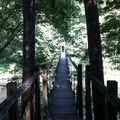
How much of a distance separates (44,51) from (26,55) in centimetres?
402

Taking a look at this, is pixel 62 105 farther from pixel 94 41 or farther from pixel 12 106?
pixel 12 106

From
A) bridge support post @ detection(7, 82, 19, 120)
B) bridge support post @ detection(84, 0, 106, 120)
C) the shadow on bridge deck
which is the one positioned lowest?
the shadow on bridge deck

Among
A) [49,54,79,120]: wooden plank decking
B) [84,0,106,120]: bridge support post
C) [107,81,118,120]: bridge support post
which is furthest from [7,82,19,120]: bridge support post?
[49,54,79,120]: wooden plank decking

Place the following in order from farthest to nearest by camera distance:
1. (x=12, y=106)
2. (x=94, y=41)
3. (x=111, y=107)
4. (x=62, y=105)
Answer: (x=62, y=105) < (x=94, y=41) < (x=12, y=106) < (x=111, y=107)

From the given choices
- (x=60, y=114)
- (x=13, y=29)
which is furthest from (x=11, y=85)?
(x=13, y=29)

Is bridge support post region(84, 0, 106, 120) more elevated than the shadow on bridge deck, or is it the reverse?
bridge support post region(84, 0, 106, 120)

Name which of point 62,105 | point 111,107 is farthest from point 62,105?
point 111,107

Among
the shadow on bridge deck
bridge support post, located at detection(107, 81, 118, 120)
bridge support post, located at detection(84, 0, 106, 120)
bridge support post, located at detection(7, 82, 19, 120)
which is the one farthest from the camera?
Result: the shadow on bridge deck

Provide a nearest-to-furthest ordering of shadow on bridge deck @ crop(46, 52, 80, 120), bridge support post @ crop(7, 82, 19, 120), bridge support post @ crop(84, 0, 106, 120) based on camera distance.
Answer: bridge support post @ crop(7, 82, 19, 120) < bridge support post @ crop(84, 0, 106, 120) < shadow on bridge deck @ crop(46, 52, 80, 120)

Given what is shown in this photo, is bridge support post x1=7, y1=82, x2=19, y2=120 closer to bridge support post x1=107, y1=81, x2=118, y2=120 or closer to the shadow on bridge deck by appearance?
bridge support post x1=107, y1=81, x2=118, y2=120

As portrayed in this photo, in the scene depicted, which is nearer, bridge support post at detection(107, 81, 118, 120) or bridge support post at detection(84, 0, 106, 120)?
bridge support post at detection(107, 81, 118, 120)

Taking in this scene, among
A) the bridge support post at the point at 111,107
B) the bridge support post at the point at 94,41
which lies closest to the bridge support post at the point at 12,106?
the bridge support post at the point at 111,107

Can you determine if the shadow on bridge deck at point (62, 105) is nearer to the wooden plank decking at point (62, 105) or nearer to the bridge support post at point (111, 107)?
the wooden plank decking at point (62, 105)

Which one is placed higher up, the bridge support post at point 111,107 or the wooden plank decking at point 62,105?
the bridge support post at point 111,107
